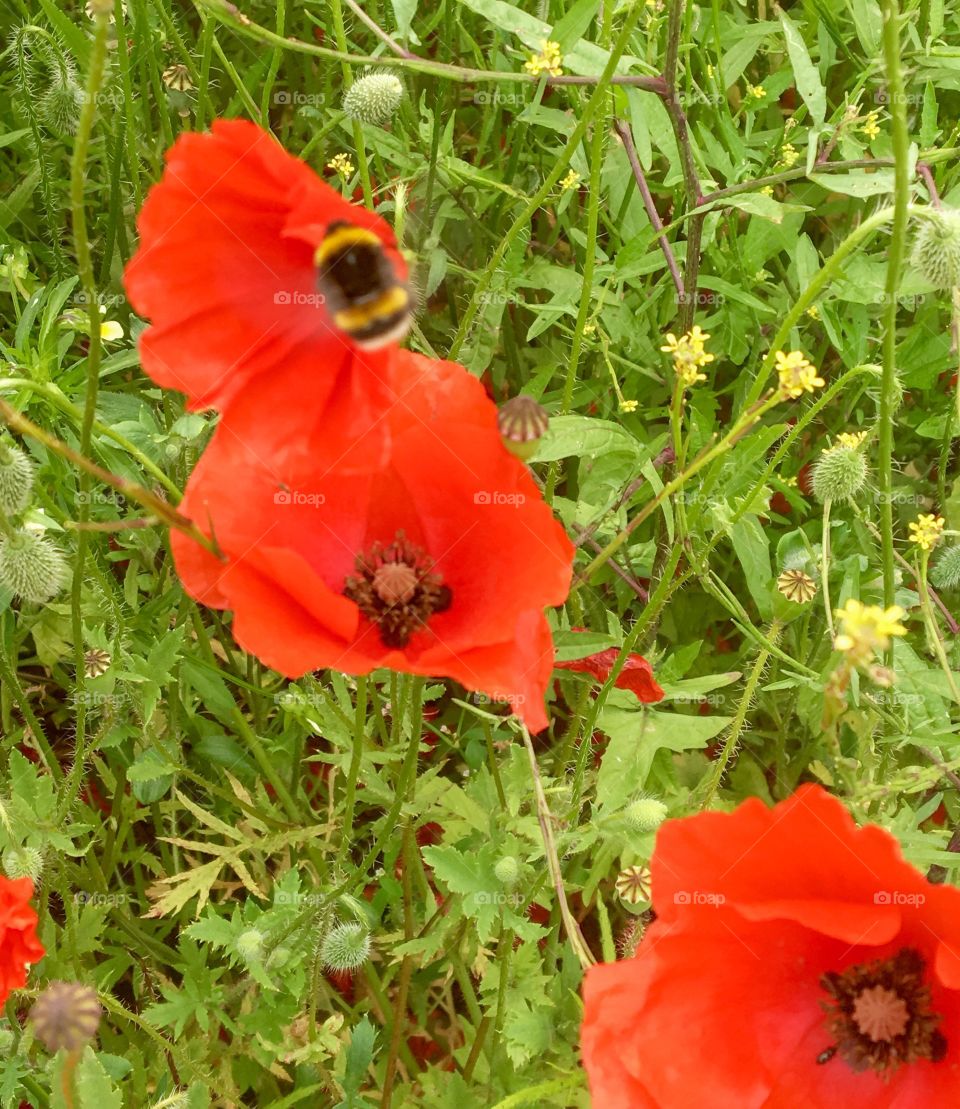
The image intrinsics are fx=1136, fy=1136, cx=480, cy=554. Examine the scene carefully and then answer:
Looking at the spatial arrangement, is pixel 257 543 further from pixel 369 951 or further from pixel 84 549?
pixel 369 951

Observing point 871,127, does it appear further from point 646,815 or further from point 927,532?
point 646,815

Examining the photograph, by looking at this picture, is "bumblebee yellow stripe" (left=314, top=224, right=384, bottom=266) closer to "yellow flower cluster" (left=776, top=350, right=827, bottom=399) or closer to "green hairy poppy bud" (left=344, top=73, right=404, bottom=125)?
"yellow flower cluster" (left=776, top=350, right=827, bottom=399)

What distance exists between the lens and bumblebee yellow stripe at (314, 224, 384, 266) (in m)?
0.94

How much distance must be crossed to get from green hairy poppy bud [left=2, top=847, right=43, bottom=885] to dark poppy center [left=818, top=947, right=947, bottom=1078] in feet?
3.38

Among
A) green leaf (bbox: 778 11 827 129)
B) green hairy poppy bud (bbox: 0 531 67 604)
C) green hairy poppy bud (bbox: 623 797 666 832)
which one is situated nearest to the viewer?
green hairy poppy bud (bbox: 0 531 67 604)

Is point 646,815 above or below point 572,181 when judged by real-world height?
below

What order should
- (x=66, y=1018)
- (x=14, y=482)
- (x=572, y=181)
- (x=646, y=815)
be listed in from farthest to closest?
(x=572, y=181) < (x=646, y=815) < (x=14, y=482) < (x=66, y=1018)

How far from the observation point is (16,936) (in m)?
1.31

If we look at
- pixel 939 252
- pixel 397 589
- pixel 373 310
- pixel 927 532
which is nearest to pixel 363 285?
pixel 373 310

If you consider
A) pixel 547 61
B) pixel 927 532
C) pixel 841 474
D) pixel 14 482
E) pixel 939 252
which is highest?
pixel 547 61

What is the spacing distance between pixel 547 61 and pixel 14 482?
864 millimetres

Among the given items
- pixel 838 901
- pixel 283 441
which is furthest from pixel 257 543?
pixel 838 901

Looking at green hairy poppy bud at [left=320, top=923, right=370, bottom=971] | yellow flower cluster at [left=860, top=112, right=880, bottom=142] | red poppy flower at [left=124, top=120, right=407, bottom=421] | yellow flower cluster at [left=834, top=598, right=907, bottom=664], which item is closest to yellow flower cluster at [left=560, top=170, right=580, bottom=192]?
yellow flower cluster at [left=860, top=112, right=880, bottom=142]

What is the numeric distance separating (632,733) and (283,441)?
33.4 inches
